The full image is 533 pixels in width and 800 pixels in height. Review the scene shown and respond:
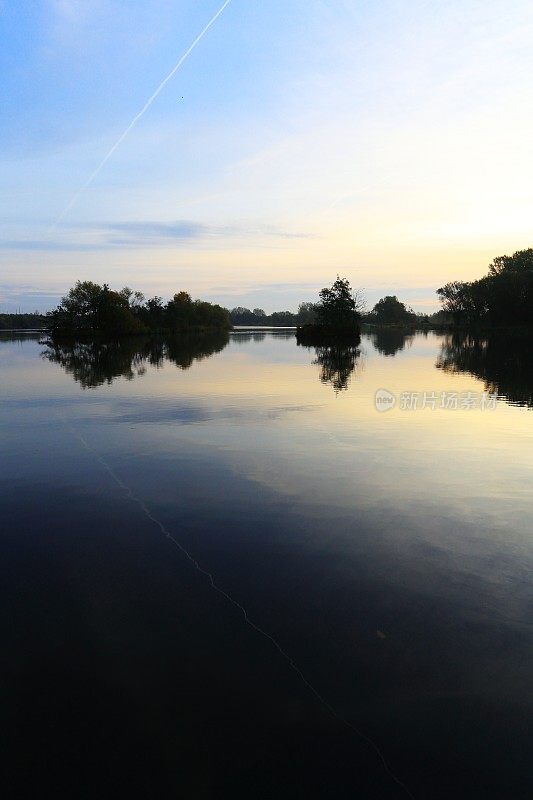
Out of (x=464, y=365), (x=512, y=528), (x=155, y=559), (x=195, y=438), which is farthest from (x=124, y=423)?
(x=464, y=365)

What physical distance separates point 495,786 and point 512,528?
622 centimetres

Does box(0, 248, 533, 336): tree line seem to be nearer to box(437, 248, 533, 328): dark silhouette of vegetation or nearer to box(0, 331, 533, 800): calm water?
box(437, 248, 533, 328): dark silhouette of vegetation

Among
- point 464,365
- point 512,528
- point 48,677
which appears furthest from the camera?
point 464,365

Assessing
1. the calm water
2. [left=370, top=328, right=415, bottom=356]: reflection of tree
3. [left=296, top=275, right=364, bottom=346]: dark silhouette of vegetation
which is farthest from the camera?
[left=296, top=275, right=364, bottom=346]: dark silhouette of vegetation

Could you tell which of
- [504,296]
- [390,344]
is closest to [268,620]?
[390,344]

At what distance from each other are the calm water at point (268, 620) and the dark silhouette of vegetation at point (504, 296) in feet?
443

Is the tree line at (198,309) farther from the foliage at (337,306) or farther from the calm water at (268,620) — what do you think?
the calm water at (268,620)

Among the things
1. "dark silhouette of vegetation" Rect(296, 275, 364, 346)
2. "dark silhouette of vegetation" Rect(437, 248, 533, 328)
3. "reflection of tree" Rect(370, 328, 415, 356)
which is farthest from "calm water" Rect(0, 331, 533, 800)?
"dark silhouette of vegetation" Rect(437, 248, 533, 328)

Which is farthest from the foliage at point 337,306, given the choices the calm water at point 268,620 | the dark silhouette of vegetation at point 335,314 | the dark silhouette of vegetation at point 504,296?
the calm water at point 268,620

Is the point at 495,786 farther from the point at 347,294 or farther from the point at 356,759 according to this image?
the point at 347,294

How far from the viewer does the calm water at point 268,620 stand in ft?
16.5

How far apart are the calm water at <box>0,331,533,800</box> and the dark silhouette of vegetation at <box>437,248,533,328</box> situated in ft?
443

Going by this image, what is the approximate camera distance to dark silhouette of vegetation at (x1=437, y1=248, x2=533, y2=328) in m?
137

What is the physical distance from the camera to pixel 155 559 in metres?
9.09
